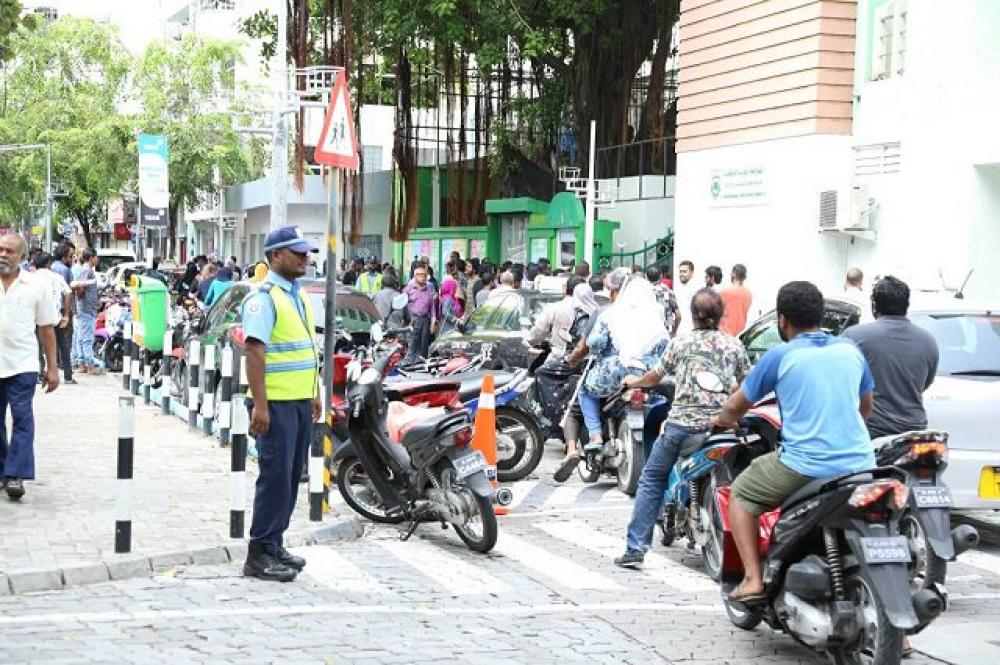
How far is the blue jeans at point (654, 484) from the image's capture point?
30.1 feet

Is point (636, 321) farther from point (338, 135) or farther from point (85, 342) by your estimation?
point (85, 342)

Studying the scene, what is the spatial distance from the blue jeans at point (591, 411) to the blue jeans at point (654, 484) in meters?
3.25

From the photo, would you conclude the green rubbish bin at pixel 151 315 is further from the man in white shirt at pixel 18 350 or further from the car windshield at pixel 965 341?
the car windshield at pixel 965 341

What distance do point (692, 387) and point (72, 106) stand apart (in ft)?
185

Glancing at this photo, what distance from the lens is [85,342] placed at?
24.4m

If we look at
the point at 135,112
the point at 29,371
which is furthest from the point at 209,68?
the point at 29,371

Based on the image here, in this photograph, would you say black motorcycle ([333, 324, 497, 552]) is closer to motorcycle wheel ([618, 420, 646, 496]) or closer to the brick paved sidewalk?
the brick paved sidewalk

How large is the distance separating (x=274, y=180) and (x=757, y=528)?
77.1ft

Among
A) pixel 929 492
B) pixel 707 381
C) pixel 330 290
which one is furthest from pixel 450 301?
pixel 929 492

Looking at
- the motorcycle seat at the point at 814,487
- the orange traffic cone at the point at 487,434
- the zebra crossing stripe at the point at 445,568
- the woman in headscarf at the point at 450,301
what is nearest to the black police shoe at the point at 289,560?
the zebra crossing stripe at the point at 445,568

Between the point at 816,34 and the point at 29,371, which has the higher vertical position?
the point at 816,34

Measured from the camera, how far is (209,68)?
57531mm

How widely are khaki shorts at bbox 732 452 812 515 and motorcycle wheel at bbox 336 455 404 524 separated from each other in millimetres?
4208

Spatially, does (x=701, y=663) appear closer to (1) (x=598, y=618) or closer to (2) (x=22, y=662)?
(1) (x=598, y=618)
